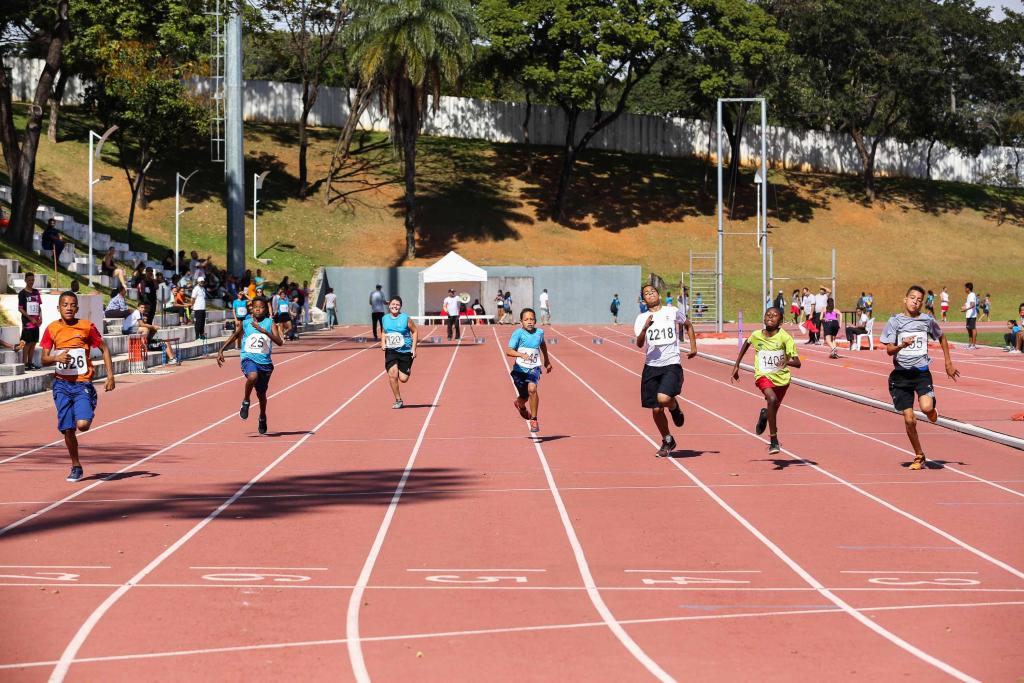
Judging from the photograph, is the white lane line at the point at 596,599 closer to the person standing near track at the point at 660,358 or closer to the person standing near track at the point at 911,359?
the person standing near track at the point at 660,358

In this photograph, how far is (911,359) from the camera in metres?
13.6

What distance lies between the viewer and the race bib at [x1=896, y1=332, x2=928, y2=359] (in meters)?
13.4

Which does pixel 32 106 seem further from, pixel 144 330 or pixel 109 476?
pixel 109 476

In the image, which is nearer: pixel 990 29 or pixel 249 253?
pixel 249 253

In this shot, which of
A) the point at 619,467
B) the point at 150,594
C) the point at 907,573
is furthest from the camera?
the point at 619,467

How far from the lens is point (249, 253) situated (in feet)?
214

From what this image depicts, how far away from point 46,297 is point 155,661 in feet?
78.4

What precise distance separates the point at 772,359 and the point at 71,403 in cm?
748

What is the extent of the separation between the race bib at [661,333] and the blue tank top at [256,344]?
5466mm

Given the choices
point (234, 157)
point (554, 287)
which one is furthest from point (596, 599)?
point (554, 287)

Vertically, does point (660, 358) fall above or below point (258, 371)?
above

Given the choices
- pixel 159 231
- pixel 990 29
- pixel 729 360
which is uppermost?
pixel 990 29

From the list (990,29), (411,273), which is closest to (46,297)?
(411,273)

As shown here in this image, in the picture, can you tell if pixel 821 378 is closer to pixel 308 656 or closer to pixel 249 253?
pixel 308 656
